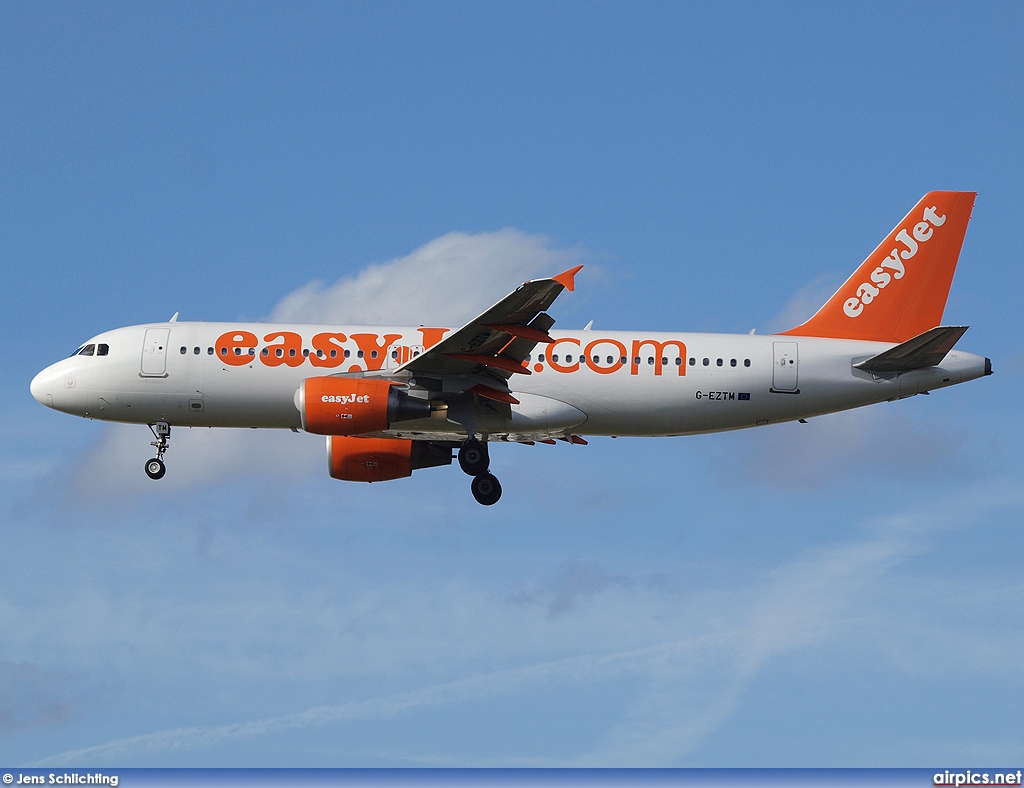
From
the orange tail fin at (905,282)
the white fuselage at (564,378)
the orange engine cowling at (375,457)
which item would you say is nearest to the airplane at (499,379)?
the white fuselage at (564,378)

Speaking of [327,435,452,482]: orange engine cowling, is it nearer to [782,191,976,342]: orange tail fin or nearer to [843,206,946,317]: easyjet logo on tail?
[782,191,976,342]: orange tail fin

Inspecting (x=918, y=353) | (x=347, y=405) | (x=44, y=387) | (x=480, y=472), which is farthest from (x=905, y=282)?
(x=44, y=387)

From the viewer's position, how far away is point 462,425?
37938 millimetres

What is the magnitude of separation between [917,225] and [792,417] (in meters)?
7.45

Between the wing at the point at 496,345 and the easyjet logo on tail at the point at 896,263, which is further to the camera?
the easyjet logo on tail at the point at 896,263

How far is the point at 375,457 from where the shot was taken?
41.7 m

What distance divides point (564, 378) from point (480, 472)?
3769 mm

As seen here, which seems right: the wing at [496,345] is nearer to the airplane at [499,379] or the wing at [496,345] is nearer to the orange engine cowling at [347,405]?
the airplane at [499,379]

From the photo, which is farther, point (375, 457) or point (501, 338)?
point (375, 457)

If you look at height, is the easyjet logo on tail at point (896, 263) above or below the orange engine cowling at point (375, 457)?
above

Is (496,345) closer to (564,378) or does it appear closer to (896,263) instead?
(564,378)

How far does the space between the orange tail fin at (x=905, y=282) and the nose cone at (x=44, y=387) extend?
21.7m

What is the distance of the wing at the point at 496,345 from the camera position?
33875 millimetres

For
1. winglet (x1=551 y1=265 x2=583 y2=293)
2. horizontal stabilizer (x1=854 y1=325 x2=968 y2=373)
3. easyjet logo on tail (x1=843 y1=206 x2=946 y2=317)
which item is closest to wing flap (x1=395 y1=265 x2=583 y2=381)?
winglet (x1=551 y1=265 x2=583 y2=293)
